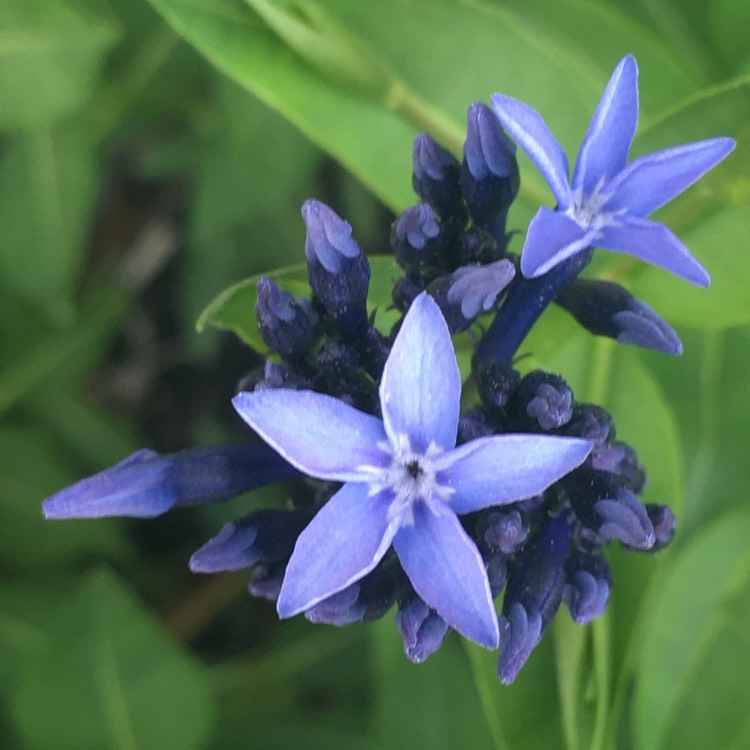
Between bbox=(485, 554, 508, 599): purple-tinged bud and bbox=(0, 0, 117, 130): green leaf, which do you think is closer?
bbox=(485, 554, 508, 599): purple-tinged bud

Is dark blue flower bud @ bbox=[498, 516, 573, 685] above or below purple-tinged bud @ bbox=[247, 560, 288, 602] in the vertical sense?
above

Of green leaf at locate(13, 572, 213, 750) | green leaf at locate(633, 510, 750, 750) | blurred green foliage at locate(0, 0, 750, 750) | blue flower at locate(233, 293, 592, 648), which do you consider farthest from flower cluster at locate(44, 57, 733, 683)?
green leaf at locate(13, 572, 213, 750)

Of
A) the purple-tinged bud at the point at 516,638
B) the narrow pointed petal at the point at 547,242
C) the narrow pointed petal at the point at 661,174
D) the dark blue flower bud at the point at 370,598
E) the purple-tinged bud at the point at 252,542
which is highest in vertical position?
the narrow pointed petal at the point at 661,174

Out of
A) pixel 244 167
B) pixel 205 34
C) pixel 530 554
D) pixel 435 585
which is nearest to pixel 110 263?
pixel 244 167

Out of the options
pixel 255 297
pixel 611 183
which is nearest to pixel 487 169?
pixel 611 183

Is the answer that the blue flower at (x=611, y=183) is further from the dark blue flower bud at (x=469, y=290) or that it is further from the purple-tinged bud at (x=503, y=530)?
the purple-tinged bud at (x=503, y=530)

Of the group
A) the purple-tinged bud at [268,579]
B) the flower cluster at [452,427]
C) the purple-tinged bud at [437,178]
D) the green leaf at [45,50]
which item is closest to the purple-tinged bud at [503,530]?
the flower cluster at [452,427]

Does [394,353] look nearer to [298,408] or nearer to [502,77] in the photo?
[298,408]

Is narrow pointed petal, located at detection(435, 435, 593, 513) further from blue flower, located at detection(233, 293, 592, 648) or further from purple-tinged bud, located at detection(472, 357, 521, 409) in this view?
purple-tinged bud, located at detection(472, 357, 521, 409)
